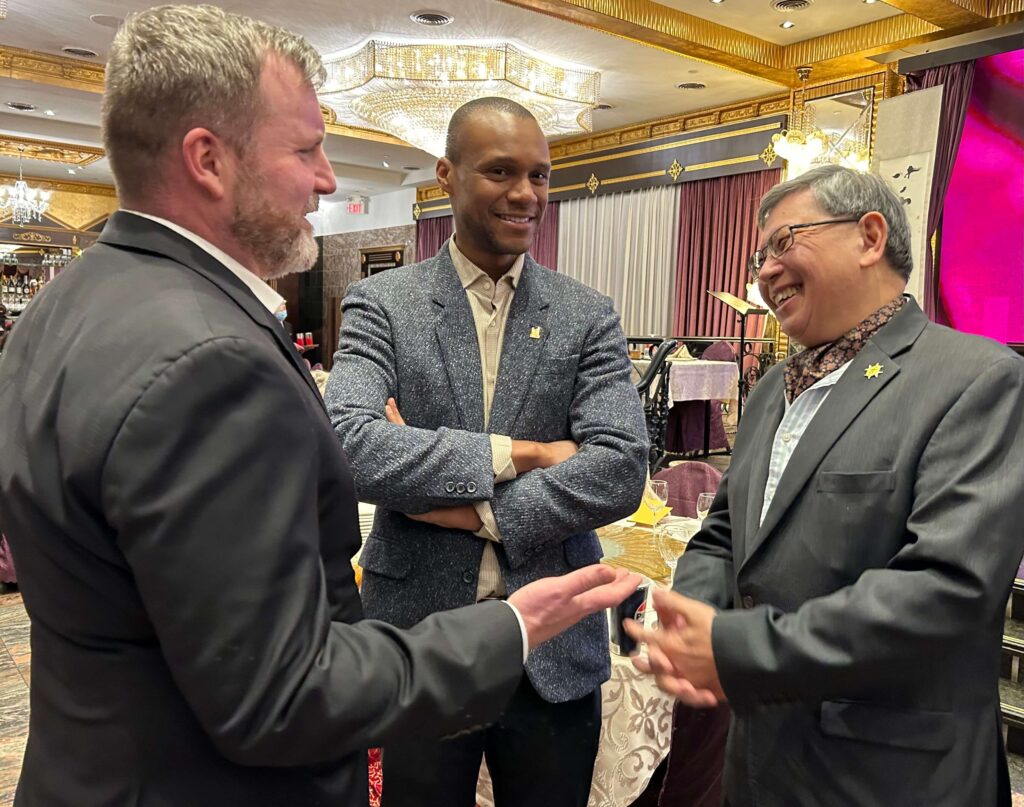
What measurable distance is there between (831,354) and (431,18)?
6.61 metres

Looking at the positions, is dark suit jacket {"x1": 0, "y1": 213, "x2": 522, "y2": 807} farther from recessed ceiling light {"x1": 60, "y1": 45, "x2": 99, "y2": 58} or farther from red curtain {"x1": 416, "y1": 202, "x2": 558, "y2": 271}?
red curtain {"x1": 416, "y1": 202, "x2": 558, "y2": 271}

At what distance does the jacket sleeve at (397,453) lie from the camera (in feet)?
4.49

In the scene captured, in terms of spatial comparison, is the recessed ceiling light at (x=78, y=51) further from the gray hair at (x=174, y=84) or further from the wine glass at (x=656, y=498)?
the gray hair at (x=174, y=84)

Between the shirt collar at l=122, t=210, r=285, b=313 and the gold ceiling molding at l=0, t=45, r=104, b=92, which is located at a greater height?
the gold ceiling molding at l=0, t=45, r=104, b=92

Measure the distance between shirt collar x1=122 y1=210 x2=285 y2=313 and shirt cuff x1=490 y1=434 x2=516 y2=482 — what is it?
54cm

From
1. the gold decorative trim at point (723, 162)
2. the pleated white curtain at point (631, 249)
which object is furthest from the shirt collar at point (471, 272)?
the pleated white curtain at point (631, 249)

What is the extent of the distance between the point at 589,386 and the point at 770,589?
1.60 feet

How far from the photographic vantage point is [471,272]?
158cm

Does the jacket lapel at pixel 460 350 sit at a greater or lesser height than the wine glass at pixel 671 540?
greater

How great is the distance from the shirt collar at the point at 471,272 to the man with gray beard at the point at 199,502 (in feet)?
2.06

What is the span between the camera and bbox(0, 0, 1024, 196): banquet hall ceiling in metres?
6.61

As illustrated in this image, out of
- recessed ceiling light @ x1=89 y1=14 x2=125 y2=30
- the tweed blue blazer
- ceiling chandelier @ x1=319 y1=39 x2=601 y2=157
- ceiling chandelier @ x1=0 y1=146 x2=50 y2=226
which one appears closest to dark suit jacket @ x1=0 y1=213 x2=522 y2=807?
the tweed blue blazer

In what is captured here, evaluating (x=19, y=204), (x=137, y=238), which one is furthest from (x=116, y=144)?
(x=19, y=204)

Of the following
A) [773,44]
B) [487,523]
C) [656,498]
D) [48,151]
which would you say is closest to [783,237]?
[487,523]
